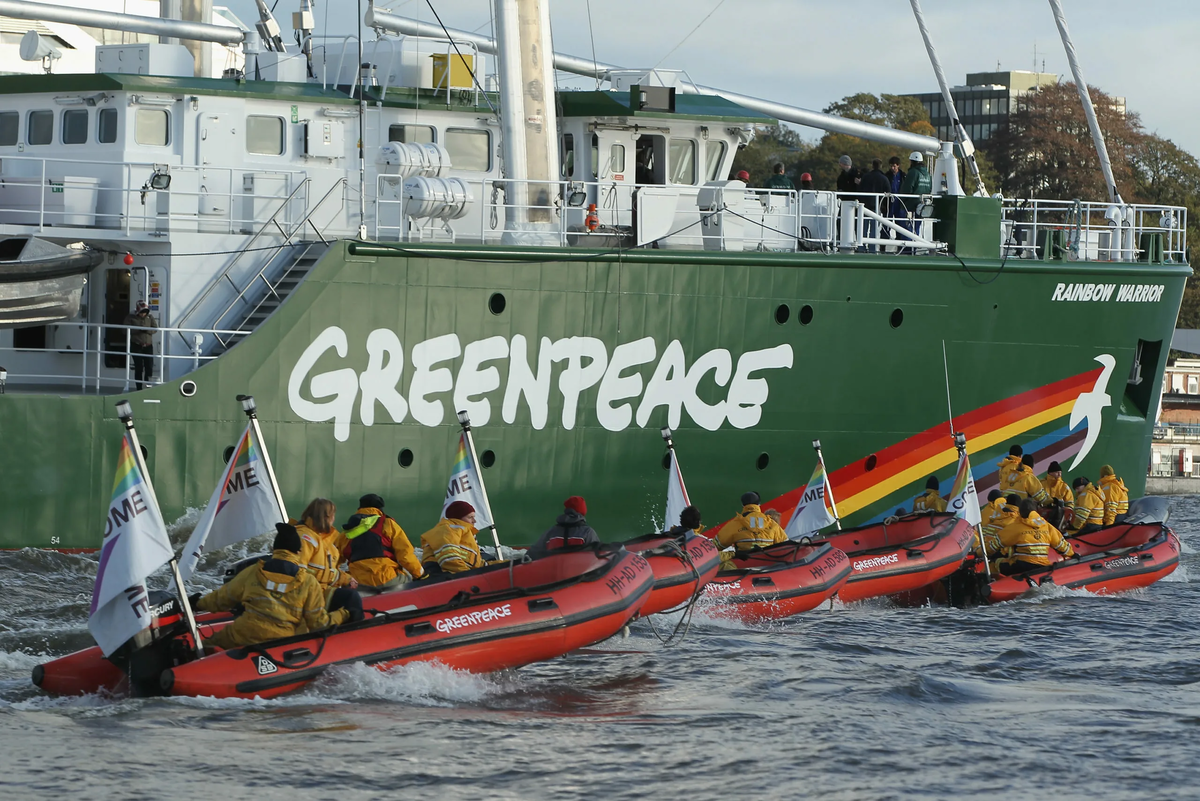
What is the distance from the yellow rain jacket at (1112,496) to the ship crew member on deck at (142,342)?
11704 mm

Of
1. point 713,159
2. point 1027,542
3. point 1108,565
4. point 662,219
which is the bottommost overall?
point 1108,565

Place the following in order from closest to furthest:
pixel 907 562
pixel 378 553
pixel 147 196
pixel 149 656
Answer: pixel 149 656 → pixel 378 553 → pixel 907 562 → pixel 147 196

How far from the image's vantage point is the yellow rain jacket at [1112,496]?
65.3ft

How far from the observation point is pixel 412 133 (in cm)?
1895

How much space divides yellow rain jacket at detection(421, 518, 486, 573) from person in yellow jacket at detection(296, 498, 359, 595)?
1.84 metres

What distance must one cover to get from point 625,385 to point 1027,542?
4829 millimetres

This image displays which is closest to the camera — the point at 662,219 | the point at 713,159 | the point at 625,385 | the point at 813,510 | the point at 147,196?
the point at 147,196

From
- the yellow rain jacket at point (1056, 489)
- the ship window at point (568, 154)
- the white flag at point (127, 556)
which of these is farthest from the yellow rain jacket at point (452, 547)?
the yellow rain jacket at point (1056, 489)

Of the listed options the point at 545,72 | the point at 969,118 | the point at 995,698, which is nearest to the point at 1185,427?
the point at 545,72

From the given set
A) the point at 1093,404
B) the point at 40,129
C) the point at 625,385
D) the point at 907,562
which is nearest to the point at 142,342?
the point at 40,129

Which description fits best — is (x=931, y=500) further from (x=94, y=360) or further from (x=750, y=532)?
(x=94, y=360)

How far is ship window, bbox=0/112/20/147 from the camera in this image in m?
18.2

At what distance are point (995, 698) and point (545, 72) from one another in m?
9.41

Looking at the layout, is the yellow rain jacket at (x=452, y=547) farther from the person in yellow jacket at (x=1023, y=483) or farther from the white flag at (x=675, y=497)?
the person in yellow jacket at (x=1023, y=483)
